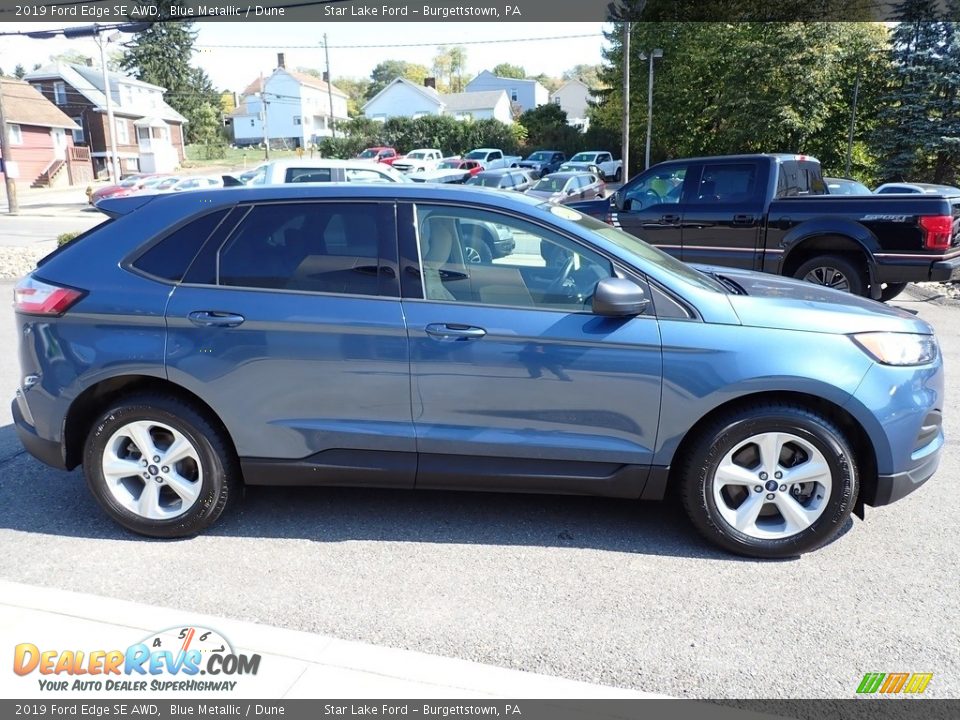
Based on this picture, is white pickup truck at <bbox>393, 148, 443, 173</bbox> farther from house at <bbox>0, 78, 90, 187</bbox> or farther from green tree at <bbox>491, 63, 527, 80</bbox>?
green tree at <bbox>491, 63, 527, 80</bbox>

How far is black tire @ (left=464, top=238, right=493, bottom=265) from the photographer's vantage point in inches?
155

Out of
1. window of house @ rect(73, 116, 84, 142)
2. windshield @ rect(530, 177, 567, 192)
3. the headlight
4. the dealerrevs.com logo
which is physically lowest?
Result: the dealerrevs.com logo

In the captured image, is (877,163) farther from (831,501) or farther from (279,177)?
(831,501)

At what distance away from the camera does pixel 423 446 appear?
3.77 metres

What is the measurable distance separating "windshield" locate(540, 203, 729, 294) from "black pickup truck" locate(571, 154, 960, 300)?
551cm

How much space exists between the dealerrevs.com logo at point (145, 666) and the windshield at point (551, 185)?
66.7ft

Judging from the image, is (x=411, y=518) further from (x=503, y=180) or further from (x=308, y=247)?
(x=503, y=180)

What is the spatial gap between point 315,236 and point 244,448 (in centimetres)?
113

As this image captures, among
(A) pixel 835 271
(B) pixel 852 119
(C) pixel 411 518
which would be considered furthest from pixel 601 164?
(C) pixel 411 518

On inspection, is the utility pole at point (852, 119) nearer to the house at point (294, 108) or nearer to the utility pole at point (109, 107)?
the utility pole at point (109, 107)

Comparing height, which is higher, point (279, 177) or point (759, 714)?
point (279, 177)

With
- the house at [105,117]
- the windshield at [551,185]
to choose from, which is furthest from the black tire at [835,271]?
the house at [105,117]

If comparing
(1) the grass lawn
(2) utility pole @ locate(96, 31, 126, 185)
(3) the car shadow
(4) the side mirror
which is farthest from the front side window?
(1) the grass lawn

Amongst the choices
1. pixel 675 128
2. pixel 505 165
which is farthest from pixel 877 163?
pixel 505 165
